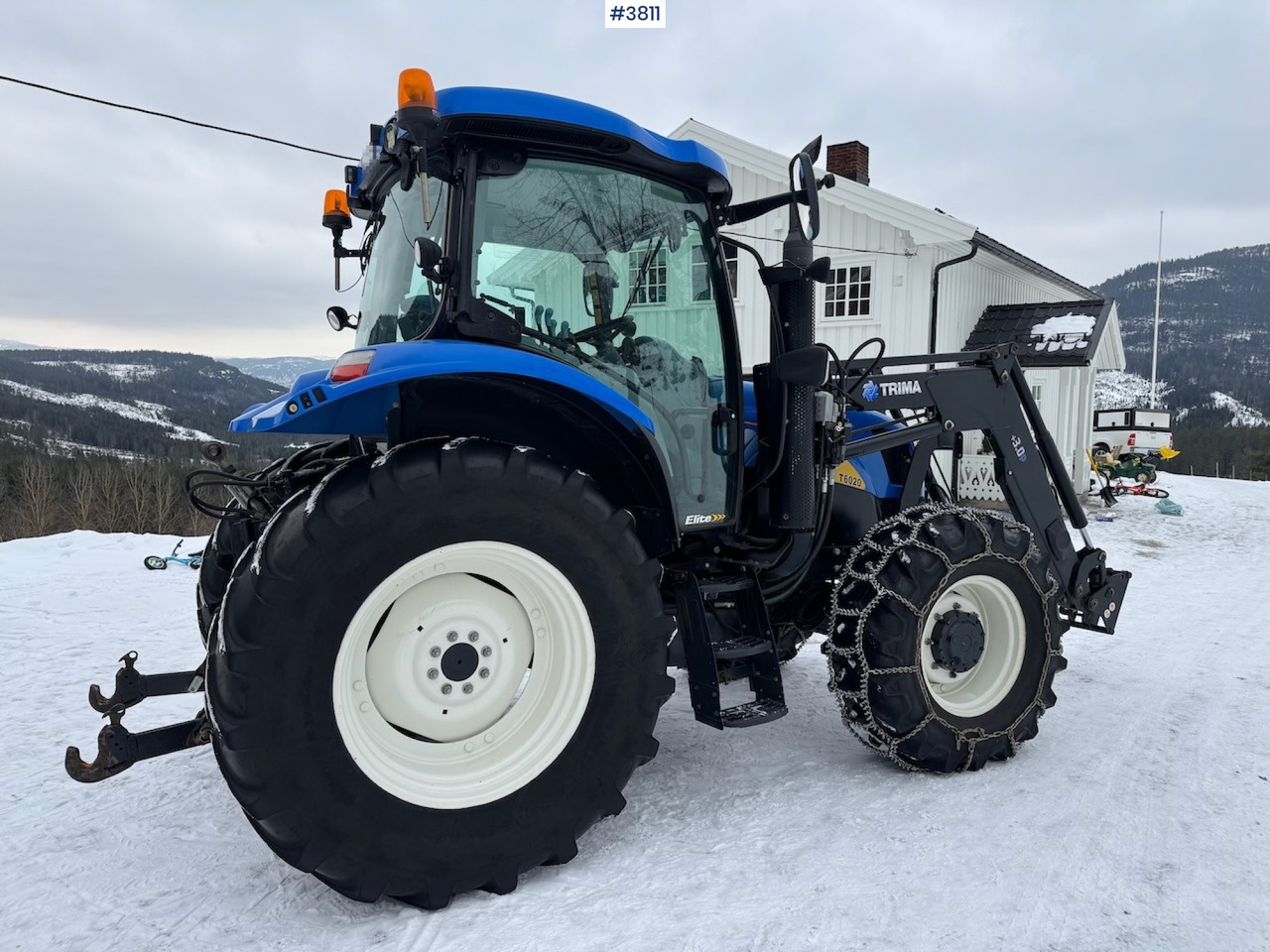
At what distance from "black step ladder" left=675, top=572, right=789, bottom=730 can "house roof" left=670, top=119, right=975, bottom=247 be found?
427 inches

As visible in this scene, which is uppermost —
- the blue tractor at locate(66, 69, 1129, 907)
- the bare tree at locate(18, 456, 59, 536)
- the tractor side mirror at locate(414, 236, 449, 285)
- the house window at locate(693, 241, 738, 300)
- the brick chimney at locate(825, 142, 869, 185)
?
the brick chimney at locate(825, 142, 869, 185)

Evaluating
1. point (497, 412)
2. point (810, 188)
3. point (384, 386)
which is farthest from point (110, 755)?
point (810, 188)

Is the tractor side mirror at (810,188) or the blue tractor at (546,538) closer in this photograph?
the blue tractor at (546,538)

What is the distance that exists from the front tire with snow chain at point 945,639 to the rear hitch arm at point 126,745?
2.28 metres

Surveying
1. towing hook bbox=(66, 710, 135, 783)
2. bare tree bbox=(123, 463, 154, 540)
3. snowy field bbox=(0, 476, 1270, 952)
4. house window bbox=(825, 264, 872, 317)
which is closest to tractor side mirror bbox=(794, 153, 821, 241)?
snowy field bbox=(0, 476, 1270, 952)

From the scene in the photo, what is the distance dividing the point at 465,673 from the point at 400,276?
1401mm

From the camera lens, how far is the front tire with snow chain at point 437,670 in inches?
83.4

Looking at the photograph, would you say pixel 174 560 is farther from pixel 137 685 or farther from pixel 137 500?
pixel 137 500

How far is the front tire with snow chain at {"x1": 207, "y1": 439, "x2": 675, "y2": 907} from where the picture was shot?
2119 mm

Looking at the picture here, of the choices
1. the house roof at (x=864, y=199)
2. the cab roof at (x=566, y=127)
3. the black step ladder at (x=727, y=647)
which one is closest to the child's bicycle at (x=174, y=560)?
the black step ladder at (x=727, y=647)

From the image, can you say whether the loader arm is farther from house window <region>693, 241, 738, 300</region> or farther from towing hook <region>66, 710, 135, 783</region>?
towing hook <region>66, 710, 135, 783</region>

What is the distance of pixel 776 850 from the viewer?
2652 mm

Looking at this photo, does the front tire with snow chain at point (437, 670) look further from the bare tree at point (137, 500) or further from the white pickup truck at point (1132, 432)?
the bare tree at point (137, 500)

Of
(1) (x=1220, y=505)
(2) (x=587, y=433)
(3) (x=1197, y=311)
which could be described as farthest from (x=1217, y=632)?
(3) (x=1197, y=311)
